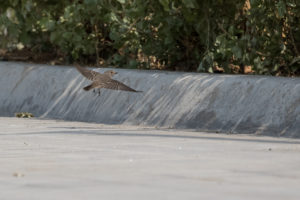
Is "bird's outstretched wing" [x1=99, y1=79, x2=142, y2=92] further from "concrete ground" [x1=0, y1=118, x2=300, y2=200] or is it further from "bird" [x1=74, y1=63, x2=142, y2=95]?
"concrete ground" [x1=0, y1=118, x2=300, y2=200]

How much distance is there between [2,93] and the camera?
12.1m

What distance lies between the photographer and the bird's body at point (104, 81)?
10000mm

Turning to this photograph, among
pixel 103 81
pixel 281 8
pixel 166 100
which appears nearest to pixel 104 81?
pixel 103 81

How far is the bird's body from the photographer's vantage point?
10000 mm

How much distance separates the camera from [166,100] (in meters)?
9.66

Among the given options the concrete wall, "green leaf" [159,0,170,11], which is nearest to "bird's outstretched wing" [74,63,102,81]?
the concrete wall

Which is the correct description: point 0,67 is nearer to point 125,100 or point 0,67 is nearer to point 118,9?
point 118,9

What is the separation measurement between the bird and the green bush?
1.11 m

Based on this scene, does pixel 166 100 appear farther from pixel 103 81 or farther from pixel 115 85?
pixel 103 81

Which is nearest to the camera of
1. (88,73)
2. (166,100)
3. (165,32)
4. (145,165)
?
(145,165)

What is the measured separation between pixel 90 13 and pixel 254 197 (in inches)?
329

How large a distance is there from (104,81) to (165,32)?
5.02 feet

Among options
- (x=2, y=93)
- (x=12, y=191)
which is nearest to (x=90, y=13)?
(x=2, y=93)

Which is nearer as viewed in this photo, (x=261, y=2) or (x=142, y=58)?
(x=261, y=2)
